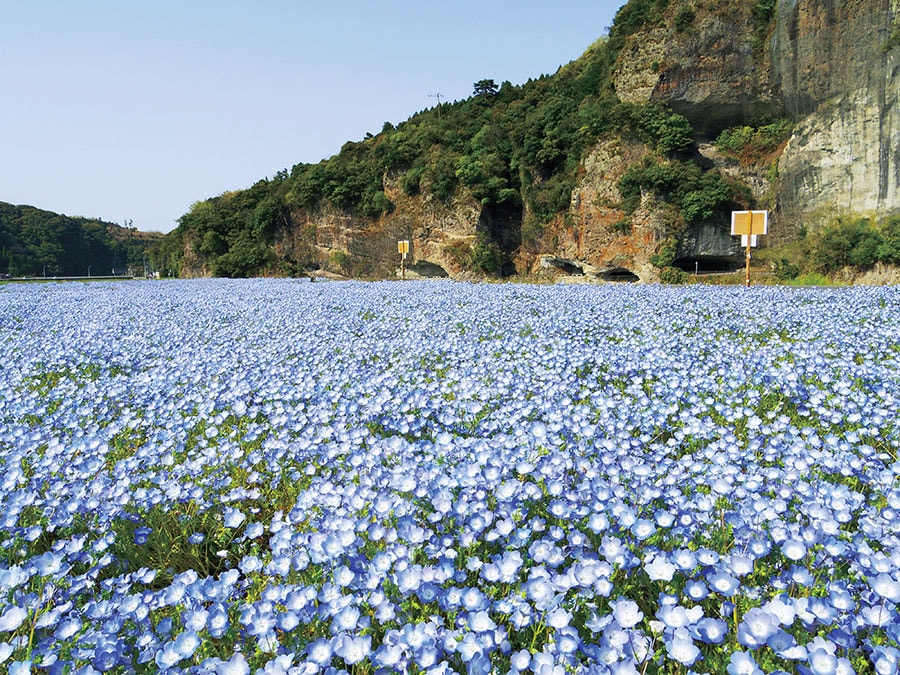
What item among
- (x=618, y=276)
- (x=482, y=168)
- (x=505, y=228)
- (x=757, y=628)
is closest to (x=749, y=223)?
(x=757, y=628)

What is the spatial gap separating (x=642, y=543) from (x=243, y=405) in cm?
299

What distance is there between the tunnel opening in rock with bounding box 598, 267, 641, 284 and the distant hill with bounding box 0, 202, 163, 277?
213ft

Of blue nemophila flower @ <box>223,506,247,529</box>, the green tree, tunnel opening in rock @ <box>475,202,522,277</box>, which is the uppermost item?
the green tree

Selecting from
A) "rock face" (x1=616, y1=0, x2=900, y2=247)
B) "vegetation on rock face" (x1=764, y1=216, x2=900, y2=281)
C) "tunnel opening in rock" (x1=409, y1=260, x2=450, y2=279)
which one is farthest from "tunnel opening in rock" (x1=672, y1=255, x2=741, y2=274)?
"tunnel opening in rock" (x1=409, y1=260, x2=450, y2=279)

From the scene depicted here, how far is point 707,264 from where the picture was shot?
3022 cm

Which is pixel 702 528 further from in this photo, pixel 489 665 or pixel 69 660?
pixel 69 660

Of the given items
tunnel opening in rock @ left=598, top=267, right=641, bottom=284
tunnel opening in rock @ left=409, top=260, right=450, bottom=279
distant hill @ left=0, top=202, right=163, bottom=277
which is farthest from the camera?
distant hill @ left=0, top=202, right=163, bottom=277

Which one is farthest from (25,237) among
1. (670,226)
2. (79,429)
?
(79,429)

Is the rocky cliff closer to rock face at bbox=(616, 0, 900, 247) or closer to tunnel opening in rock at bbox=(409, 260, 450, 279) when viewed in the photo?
rock face at bbox=(616, 0, 900, 247)

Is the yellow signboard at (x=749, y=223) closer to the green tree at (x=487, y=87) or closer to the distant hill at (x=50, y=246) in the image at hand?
the green tree at (x=487, y=87)

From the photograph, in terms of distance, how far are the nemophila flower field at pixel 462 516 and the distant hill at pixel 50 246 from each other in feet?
262

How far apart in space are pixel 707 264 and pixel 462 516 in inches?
1266

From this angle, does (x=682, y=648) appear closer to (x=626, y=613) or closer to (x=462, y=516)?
(x=626, y=613)

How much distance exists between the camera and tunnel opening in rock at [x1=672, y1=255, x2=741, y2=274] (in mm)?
29406
